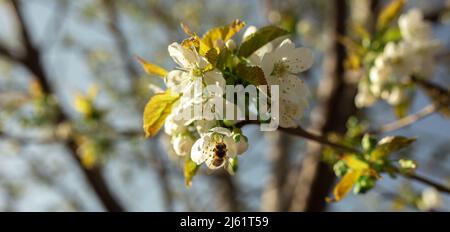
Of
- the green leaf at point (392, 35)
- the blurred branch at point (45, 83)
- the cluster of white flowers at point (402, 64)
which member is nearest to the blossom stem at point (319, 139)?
the cluster of white flowers at point (402, 64)

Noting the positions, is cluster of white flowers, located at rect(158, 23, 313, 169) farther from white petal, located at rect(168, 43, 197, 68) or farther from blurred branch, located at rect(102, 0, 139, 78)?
blurred branch, located at rect(102, 0, 139, 78)

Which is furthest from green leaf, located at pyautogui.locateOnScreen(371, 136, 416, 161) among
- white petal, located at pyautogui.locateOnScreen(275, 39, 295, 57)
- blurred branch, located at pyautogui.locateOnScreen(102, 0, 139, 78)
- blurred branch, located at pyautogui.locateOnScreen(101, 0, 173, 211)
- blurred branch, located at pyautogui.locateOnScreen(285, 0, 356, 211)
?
blurred branch, located at pyautogui.locateOnScreen(102, 0, 139, 78)

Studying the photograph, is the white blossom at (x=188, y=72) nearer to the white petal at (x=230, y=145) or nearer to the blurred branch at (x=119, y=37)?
the white petal at (x=230, y=145)

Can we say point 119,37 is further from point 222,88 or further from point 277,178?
point 222,88

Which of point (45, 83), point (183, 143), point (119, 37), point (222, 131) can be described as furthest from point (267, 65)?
point (119, 37)

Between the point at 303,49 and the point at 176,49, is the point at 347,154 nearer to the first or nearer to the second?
the point at 303,49
